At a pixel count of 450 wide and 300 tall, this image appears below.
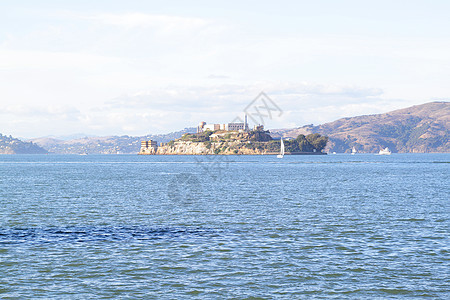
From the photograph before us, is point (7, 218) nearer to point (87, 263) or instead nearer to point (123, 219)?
point (123, 219)

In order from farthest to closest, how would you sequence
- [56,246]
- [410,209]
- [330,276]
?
[410,209]
[56,246]
[330,276]

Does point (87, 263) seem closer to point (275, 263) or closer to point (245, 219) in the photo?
point (275, 263)

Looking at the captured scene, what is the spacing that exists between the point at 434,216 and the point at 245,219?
72.6 ft

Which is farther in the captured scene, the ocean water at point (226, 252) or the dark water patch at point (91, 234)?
the dark water patch at point (91, 234)

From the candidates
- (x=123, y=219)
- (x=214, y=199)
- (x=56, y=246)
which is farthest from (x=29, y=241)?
(x=214, y=199)

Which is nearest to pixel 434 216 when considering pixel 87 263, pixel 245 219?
pixel 245 219

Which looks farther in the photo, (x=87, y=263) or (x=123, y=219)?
(x=123, y=219)

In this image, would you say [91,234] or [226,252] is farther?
[91,234]

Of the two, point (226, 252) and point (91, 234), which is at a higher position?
point (91, 234)

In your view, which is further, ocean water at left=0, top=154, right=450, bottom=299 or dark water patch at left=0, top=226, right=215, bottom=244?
dark water patch at left=0, top=226, right=215, bottom=244

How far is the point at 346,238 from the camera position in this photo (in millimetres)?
43094

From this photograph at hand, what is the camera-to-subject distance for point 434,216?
5756cm

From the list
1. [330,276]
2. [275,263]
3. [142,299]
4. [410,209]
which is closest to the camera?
[142,299]

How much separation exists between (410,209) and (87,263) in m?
46.3
